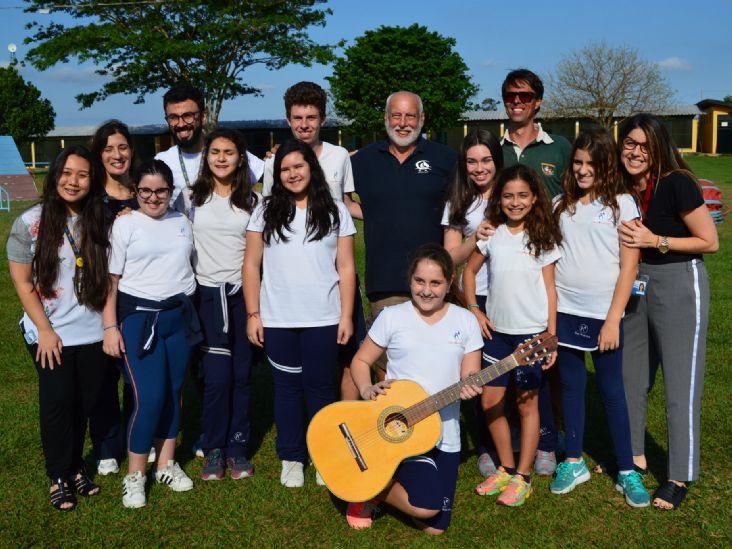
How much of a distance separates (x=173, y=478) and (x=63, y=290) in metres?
1.24

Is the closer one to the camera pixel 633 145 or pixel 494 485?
pixel 633 145

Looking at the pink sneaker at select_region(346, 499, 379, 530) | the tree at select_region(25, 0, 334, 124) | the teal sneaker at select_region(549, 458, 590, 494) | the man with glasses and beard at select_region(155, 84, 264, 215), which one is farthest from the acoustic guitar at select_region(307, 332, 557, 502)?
the tree at select_region(25, 0, 334, 124)

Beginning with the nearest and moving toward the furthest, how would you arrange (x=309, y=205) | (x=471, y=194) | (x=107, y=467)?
(x=309, y=205)
(x=471, y=194)
(x=107, y=467)

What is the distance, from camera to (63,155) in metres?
3.62

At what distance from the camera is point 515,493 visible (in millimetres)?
3785

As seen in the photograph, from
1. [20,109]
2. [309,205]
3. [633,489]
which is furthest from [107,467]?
[20,109]

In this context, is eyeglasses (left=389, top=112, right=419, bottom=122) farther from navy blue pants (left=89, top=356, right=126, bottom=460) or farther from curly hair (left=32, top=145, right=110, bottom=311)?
navy blue pants (left=89, top=356, right=126, bottom=460)

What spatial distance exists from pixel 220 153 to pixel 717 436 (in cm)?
365

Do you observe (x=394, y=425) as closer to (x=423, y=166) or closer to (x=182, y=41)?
(x=423, y=166)

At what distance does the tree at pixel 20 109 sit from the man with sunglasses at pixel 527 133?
49832mm

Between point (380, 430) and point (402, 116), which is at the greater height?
point (402, 116)

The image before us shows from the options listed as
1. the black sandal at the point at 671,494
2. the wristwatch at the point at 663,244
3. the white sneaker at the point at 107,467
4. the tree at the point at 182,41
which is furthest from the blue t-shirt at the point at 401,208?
the tree at the point at 182,41

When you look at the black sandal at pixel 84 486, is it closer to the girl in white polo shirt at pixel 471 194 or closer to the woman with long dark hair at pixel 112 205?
the woman with long dark hair at pixel 112 205

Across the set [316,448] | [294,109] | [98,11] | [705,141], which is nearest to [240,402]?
[316,448]
